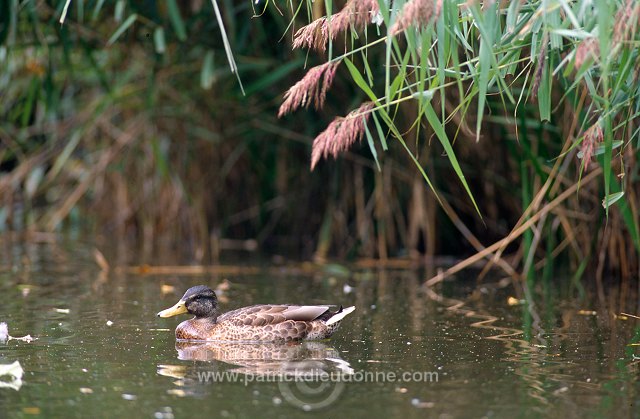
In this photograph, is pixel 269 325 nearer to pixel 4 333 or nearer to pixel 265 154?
pixel 4 333

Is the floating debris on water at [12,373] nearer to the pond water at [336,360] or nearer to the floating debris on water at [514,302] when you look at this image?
the pond water at [336,360]

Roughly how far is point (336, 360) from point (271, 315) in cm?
85

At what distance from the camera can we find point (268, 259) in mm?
9680

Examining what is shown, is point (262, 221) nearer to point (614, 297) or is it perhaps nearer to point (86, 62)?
point (86, 62)

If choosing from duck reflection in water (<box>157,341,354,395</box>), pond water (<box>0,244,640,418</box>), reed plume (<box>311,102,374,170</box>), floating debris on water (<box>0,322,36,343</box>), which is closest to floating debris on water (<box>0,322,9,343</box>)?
floating debris on water (<box>0,322,36,343</box>)

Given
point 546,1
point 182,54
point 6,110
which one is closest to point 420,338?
point 546,1

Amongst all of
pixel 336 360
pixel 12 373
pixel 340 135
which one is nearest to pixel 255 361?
pixel 336 360

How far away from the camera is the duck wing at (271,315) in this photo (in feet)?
19.0

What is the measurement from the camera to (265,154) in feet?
33.9

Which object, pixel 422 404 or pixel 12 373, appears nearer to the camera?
pixel 422 404

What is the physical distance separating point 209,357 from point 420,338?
1.12 metres

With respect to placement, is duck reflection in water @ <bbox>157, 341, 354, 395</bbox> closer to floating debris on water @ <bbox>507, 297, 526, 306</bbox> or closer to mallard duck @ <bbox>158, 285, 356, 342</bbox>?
mallard duck @ <bbox>158, 285, 356, 342</bbox>

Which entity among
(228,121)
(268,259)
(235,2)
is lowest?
(268,259)

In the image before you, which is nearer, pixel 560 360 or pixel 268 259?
pixel 560 360
